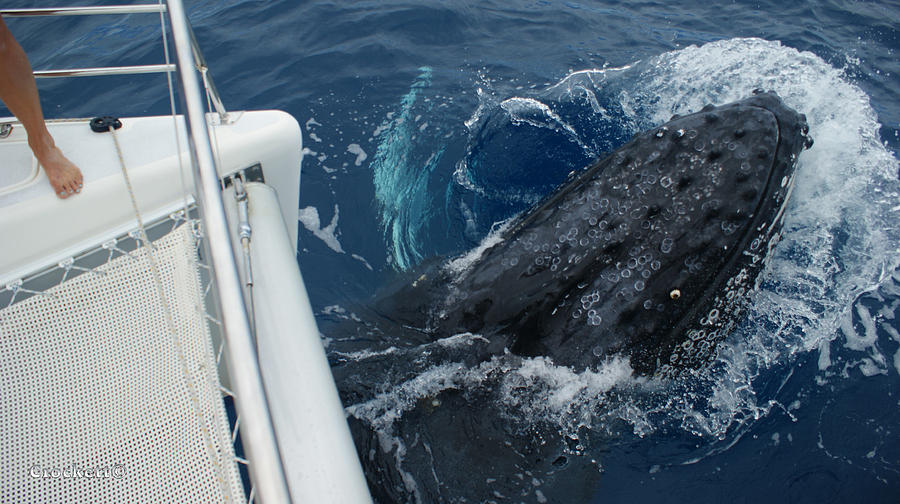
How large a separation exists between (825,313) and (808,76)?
11.7 feet

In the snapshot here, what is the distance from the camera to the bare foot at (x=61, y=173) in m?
3.30

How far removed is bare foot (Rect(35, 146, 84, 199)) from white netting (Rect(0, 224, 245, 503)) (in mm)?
672

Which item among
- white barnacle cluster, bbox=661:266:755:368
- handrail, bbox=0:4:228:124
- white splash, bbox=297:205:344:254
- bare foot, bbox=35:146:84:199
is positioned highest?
handrail, bbox=0:4:228:124

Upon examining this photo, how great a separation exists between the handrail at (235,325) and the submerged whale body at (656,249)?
217 centimetres

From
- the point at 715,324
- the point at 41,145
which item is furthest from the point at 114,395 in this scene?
the point at 715,324

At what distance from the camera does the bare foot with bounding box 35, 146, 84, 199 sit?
330cm

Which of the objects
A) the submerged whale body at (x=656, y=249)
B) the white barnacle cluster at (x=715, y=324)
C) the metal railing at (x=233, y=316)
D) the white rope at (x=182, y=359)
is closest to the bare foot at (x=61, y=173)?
the white rope at (x=182, y=359)

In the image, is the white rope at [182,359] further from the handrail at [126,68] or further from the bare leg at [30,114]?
the handrail at [126,68]

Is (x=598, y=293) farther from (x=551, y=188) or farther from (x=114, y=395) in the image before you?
(x=551, y=188)

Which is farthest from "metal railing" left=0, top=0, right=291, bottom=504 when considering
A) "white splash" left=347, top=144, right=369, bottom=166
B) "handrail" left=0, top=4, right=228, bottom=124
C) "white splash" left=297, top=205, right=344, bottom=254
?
"white splash" left=347, top=144, right=369, bottom=166

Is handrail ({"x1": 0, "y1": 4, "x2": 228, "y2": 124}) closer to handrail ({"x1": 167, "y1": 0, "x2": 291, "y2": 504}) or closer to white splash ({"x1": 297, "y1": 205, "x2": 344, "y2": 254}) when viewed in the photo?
handrail ({"x1": 167, "y1": 0, "x2": 291, "y2": 504})

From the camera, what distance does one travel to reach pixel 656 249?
355 cm

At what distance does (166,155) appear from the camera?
3650 millimetres

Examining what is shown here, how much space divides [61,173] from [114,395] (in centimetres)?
166
